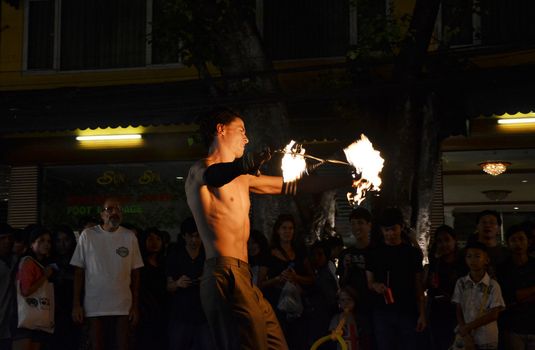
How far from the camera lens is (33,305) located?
776 cm

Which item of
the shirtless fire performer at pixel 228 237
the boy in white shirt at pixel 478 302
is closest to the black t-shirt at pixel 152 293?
the boy in white shirt at pixel 478 302

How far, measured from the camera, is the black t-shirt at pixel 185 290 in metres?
7.74

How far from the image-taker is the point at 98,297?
769 centimetres

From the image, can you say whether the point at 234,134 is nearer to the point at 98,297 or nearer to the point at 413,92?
the point at 98,297

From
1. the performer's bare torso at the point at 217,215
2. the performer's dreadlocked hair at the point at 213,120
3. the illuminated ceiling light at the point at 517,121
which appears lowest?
the performer's bare torso at the point at 217,215

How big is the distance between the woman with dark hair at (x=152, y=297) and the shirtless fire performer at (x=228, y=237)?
356 centimetres

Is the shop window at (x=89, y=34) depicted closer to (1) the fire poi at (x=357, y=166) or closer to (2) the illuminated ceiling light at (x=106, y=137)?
(2) the illuminated ceiling light at (x=106, y=137)

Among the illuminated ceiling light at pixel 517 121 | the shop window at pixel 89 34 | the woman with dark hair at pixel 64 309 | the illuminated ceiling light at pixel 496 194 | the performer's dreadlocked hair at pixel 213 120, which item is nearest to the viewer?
the performer's dreadlocked hair at pixel 213 120

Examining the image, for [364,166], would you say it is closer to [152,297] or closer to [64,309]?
[152,297]

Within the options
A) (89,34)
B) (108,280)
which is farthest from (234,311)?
(89,34)

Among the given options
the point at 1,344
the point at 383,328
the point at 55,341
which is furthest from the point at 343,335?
the point at 1,344

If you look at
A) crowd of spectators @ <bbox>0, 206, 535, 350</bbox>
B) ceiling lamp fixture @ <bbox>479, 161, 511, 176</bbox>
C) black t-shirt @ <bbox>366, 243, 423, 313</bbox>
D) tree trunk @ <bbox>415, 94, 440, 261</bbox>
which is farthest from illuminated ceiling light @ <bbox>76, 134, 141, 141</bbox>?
black t-shirt @ <bbox>366, 243, 423, 313</bbox>

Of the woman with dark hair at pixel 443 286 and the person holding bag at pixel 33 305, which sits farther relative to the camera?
the person holding bag at pixel 33 305

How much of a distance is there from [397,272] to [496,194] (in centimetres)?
1076
